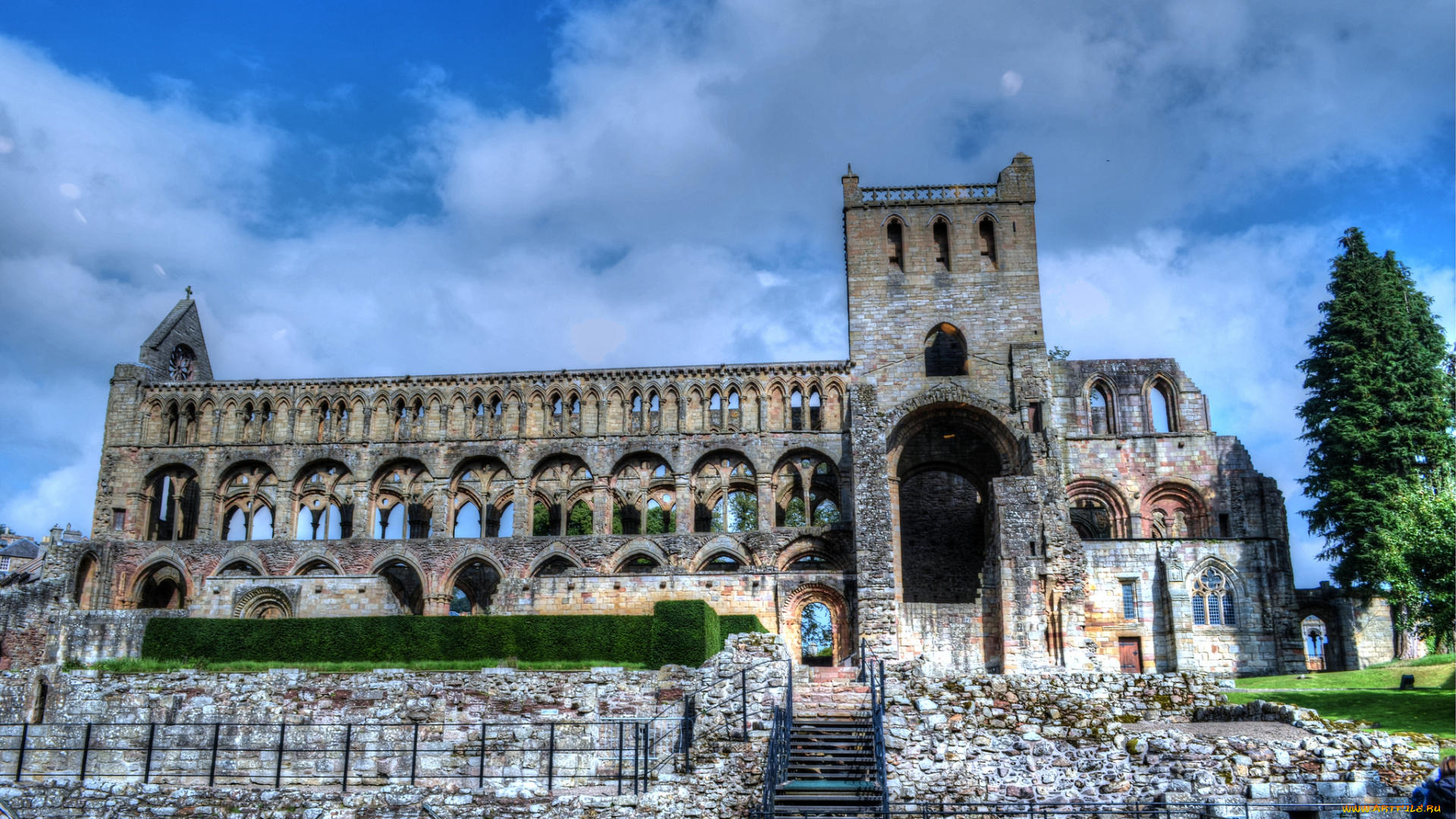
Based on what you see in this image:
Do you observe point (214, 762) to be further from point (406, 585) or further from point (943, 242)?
point (943, 242)

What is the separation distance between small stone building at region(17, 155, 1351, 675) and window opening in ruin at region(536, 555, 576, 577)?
0.17 metres

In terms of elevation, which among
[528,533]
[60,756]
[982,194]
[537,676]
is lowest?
[60,756]

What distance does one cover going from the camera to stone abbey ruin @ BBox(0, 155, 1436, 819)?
20.4 metres

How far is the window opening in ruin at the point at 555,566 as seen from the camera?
44812 millimetres

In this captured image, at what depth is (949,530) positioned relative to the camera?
42594mm

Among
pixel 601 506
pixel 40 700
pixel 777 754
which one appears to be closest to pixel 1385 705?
pixel 777 754

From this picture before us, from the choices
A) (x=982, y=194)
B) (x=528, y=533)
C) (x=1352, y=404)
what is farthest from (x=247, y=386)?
(x=1352, y=404)

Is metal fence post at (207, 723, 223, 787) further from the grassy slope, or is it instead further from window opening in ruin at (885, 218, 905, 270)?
window opening in ruin at (885, 218, 905, 270)

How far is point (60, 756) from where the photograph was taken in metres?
26.4

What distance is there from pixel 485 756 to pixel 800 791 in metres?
9.45

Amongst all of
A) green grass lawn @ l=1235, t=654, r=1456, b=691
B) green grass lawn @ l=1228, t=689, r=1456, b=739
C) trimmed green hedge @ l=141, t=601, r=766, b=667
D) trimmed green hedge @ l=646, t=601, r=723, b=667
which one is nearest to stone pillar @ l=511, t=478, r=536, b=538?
trimmed green hedge @ l=141, t=601, r=766, b=667

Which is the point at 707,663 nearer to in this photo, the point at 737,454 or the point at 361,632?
the point at 361,632

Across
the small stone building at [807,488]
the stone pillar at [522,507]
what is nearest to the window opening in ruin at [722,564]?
the small stone building at [807,488]

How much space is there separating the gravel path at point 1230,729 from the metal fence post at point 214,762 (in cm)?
1706
